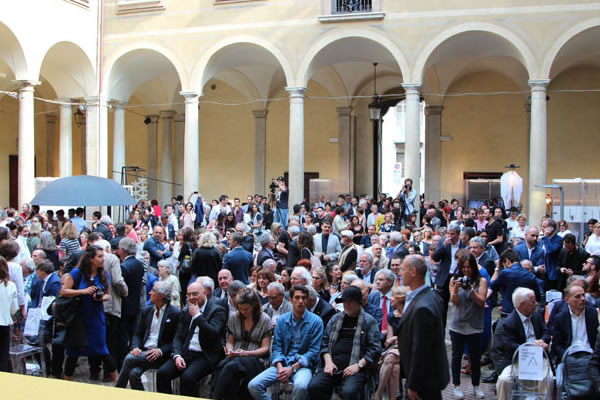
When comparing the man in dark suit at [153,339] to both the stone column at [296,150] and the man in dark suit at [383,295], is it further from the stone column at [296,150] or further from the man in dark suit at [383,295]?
the stone column at [296,150]

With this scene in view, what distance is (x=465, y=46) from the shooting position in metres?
16.8

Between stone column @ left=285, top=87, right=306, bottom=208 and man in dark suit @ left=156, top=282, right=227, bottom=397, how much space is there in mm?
11076

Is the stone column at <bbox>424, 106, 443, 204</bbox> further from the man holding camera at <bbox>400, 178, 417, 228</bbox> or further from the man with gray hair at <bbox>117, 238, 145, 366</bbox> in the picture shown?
the man with gray hair at <bbox>117, 238, 145, 366</bbox>

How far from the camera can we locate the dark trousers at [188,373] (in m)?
5.50

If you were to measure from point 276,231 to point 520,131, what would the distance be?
496 inches

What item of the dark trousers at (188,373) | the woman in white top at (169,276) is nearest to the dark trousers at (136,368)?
the dark trousers at (188,373)

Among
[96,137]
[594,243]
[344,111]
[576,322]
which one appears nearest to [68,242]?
[576,322]

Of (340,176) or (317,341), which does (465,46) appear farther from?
(317,341)

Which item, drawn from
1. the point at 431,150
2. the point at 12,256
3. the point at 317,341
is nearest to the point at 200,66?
the point at 431,150

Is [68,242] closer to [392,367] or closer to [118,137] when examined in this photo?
[392,367]

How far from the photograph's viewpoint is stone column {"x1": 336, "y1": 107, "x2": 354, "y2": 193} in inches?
862

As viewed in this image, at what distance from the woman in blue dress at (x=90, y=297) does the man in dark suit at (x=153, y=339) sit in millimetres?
415

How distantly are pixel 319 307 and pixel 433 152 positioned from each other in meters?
15.7

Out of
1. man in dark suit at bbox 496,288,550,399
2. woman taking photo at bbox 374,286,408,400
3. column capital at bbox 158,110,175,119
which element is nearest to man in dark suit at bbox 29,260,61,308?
woman taking photo at bbox 374,286,408,400
